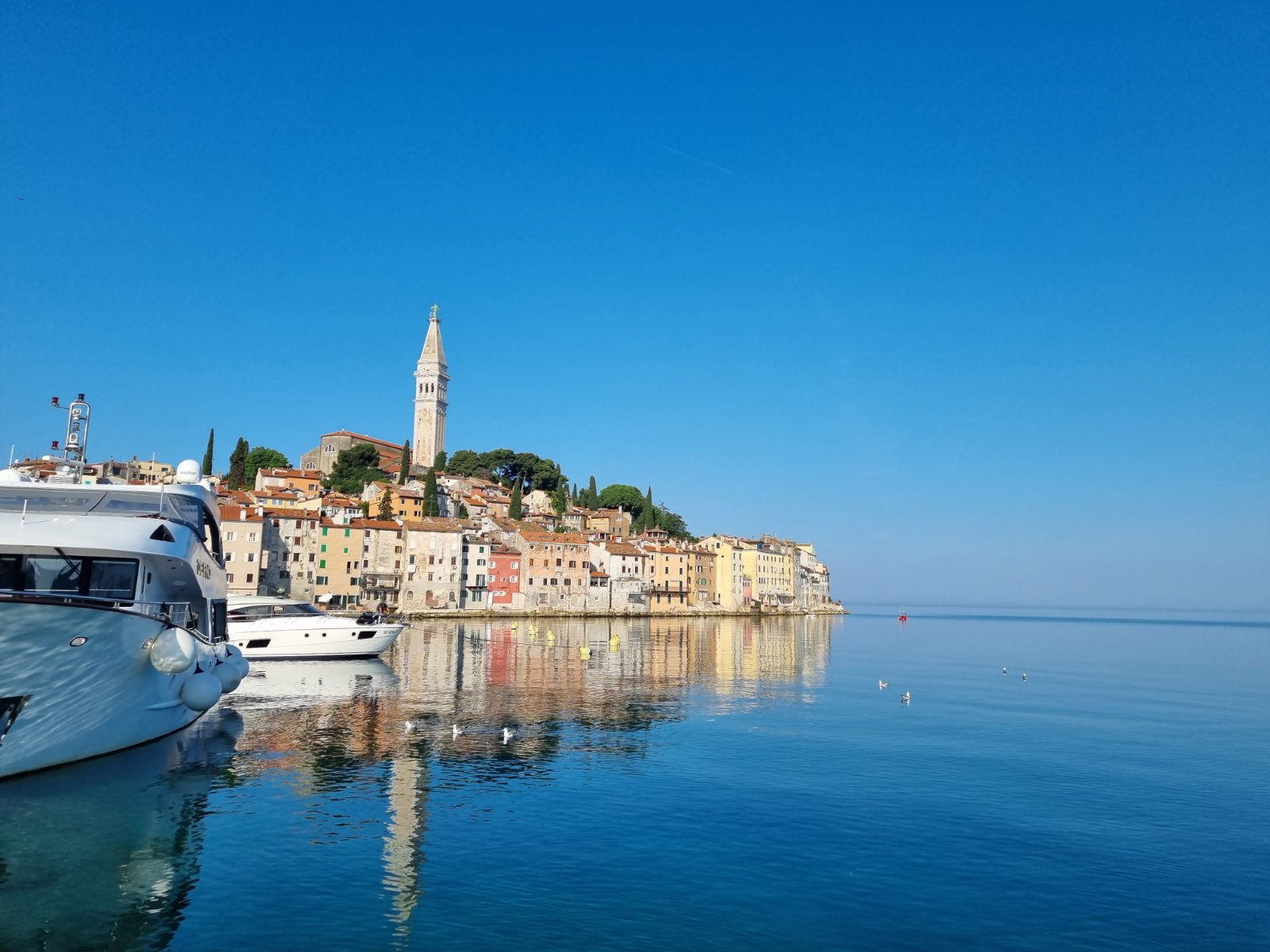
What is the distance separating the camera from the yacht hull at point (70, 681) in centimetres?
1542

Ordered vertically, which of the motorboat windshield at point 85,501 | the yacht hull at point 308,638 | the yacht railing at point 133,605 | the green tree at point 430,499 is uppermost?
the green tree at point 430,499

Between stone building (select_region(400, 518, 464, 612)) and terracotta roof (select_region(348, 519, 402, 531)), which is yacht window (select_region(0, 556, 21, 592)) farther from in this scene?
stone building (select_region(400, 518, 464, 612))

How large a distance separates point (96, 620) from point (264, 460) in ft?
383

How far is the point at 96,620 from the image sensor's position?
54.1 ft

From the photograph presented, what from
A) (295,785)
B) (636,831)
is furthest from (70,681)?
(636,831)

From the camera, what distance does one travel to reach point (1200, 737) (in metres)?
30.0

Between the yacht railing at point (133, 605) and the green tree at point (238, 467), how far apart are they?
318ft

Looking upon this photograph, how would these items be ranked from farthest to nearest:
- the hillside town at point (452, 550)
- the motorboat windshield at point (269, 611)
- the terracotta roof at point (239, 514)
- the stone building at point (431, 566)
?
the stone building at point (431, 566) → the hillside town at point (452, 550) → the terracotta roof at point (239, 514) → the motorboat windshield at point (269, 611)

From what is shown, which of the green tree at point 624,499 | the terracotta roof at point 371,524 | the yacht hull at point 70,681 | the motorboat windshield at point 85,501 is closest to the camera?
the yacht hull at point 70,681

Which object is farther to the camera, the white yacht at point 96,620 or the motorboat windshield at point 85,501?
the motorboat windshield at point 85,501

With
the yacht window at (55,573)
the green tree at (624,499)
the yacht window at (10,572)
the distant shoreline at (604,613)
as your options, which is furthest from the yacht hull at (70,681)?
the green tree at (624,499)

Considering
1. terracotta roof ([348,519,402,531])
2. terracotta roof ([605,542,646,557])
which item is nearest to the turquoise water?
terracotta roof ([348,519,402,531])

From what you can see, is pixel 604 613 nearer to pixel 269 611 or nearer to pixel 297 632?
pixel 269 611

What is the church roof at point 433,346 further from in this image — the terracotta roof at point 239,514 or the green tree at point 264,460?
the terracotta roof at point 239,514
